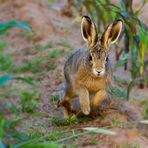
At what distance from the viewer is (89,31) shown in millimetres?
6547

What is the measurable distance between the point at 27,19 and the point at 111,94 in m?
4.41

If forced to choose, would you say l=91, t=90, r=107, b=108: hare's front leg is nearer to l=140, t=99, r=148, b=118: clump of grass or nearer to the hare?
the hare

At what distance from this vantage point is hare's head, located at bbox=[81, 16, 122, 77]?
6.33 meters

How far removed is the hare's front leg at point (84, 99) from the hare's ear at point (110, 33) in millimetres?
539

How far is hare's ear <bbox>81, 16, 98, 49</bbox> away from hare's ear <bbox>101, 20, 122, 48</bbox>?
90 mm

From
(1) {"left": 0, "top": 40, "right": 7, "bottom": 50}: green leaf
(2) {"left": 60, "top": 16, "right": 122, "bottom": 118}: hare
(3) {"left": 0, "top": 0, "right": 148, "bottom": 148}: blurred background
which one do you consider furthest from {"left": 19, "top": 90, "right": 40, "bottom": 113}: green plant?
(1) {"left": 0, "top": 40, "right": 7, "bottom": 50}: green leaf

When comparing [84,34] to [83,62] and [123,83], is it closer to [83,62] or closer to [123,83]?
[83,62]

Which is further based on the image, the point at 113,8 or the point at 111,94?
the point at 113,8

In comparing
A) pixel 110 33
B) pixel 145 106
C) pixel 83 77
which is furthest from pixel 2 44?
pixel 110 33

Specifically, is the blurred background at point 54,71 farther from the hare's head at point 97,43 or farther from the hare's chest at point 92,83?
the hare's head at point 97,43

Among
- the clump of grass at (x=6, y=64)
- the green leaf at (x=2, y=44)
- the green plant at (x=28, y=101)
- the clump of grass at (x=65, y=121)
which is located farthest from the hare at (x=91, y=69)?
the green leaf at (x=2, y=44)

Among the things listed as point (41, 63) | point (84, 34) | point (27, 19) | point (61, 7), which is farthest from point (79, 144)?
point (61, 7)

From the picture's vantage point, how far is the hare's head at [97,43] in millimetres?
6332

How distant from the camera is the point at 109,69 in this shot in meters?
6.61
